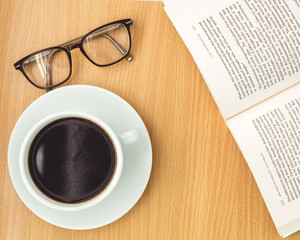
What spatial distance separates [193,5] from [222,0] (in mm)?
55

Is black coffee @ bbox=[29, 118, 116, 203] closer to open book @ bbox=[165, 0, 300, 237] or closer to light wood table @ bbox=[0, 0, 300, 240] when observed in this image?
light wood table @ bbox=[0, 0, 300, 240]

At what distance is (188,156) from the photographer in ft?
2.41

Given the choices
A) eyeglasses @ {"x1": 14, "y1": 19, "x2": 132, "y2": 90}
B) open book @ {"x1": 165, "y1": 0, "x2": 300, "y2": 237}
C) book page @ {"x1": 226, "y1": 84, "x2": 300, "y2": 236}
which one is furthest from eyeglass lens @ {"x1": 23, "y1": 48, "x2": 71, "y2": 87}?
book page @ {"x1": 226, "y1": 84, "x2": 300, "y2": 236}

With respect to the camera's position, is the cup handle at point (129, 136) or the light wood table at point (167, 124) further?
the light wood table at point (167, 124)

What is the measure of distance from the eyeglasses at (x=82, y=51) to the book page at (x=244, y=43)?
4.9 inches

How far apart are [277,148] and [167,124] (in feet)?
0.71

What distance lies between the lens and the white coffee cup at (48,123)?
1.98ft

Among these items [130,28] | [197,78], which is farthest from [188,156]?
[130,28]

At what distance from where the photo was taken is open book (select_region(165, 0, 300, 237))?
68cm

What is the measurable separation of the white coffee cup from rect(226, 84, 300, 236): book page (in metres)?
0.23

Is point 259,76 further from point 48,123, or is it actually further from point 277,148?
point 48,123

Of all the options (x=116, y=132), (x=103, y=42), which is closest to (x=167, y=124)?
(x=116, y=132)

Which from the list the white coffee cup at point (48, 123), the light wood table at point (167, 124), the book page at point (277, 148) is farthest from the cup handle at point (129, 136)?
the book page at point (277, 148)

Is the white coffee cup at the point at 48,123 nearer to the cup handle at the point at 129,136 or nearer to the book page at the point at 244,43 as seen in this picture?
the cup handle at the point at 129,136
